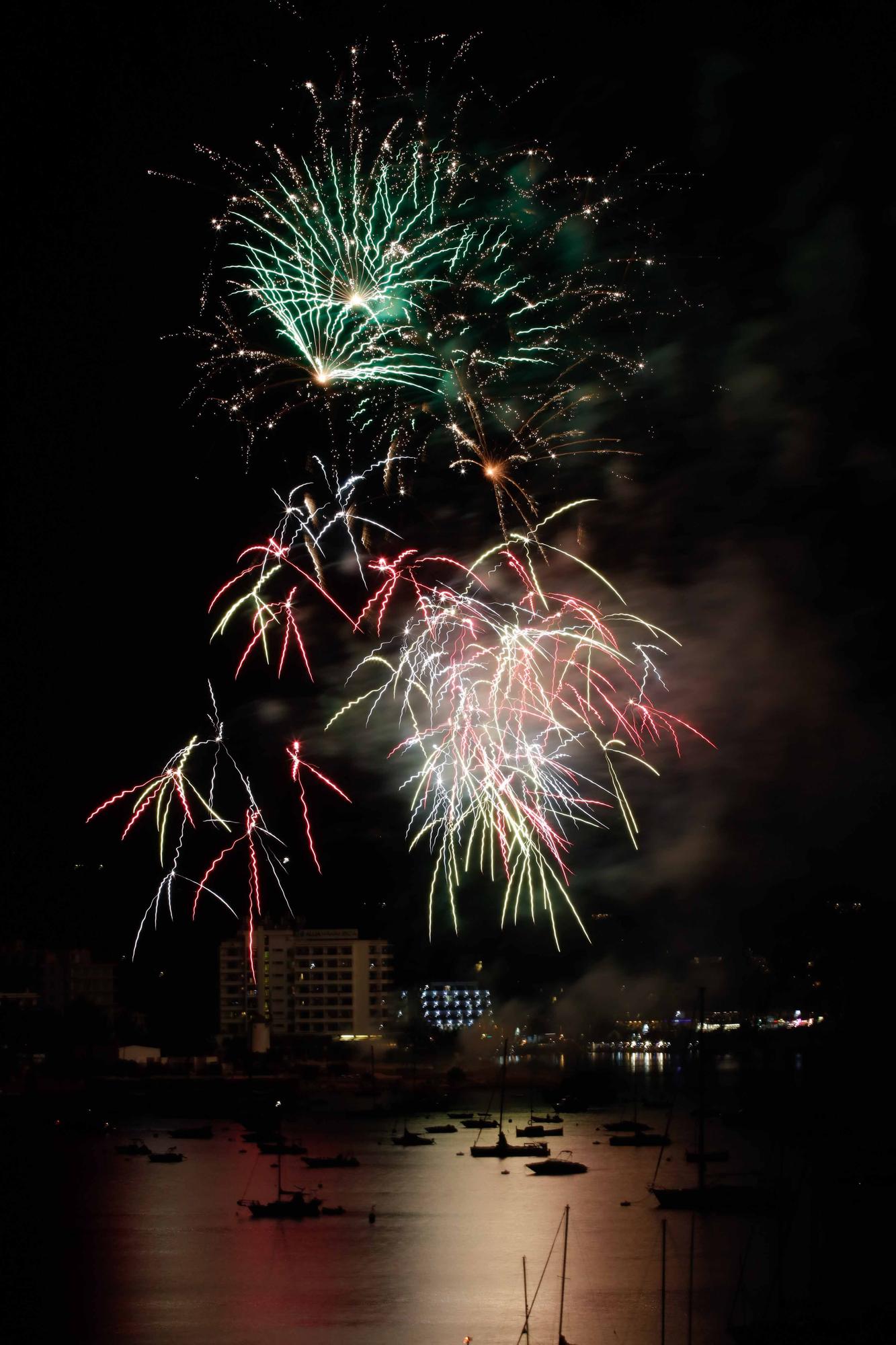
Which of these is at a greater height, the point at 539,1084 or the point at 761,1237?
the point at 761,1237

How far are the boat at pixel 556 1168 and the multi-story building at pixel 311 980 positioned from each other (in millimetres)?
36909

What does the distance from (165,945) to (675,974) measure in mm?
23784

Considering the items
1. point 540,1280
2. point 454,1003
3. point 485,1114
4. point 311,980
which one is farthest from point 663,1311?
point 454,1003

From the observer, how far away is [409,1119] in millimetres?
38812

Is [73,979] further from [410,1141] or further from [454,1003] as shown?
[410,1141]

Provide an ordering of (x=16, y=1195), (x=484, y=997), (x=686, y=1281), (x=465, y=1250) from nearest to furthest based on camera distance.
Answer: (x=686, y=1281), (x=465, y=1250), (x=16, y=1195), (x=484, y=997)

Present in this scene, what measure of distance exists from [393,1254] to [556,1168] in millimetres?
8829

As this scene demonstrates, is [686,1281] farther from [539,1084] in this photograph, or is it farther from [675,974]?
[675,974]

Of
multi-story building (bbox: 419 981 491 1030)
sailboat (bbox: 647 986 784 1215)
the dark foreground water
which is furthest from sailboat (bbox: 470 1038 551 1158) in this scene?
multi-story building (bbox: 419 981 491 1030)

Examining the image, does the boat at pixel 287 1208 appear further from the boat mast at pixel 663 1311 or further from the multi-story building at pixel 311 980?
the multi-story building at pixel 311 980

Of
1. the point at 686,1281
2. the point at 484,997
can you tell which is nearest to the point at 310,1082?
the point at 484,997

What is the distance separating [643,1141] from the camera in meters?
32.2

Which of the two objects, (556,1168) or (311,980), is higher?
(556,1168)

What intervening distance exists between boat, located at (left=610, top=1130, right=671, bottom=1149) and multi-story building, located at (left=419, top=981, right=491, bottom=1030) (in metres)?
36.3
